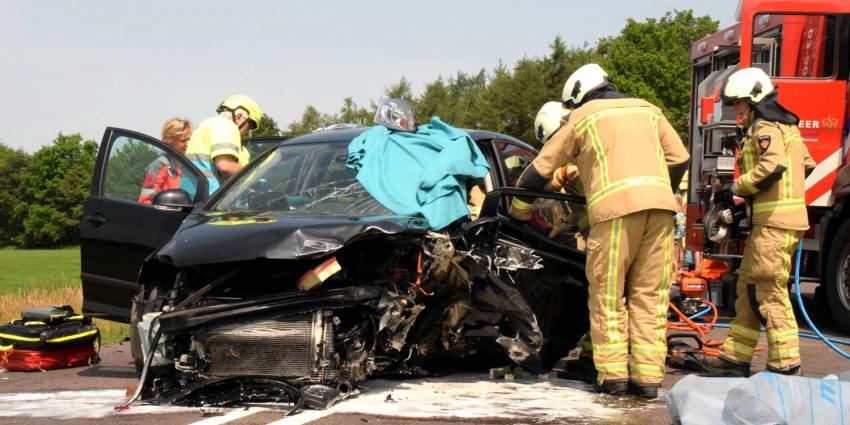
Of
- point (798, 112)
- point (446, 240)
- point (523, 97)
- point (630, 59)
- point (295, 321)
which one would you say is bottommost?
point (295, 321)

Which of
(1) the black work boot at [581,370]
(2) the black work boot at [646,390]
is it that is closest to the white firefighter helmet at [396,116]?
(1) the black work boot at [581,370]

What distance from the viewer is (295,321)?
213 inches

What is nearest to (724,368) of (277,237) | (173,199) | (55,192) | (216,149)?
(277,237)

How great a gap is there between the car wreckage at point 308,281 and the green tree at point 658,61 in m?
42.8

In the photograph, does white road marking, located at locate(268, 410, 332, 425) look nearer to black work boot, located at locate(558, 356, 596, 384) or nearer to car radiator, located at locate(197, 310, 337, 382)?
car radiator, located at locate(197, 310, 337, 382)

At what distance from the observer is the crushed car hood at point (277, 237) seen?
5.34m

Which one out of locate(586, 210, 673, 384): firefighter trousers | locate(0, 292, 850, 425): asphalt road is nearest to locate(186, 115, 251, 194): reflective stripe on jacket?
locate(0, 292, 850, 425): asphalt road

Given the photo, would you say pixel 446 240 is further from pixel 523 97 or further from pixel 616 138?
pixel 523 97

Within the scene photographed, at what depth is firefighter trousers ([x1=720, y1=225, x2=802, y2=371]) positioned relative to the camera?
6.67m

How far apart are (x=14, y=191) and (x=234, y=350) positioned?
10303cm

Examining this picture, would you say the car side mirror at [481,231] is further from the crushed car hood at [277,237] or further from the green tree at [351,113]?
the green tree at [351,113]

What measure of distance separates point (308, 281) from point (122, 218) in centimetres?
208

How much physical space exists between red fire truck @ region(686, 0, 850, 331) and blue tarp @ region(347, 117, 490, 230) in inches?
158

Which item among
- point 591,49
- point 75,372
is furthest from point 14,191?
point 75,372
